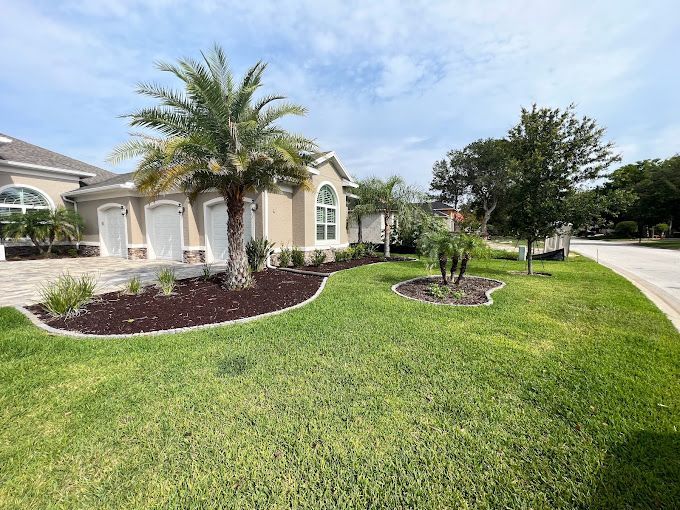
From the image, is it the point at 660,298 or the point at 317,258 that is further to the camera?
the point at 317,258

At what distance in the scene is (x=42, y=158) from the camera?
1814 cm

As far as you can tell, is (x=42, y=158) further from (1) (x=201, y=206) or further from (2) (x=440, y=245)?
(2) (x=440, y=245)

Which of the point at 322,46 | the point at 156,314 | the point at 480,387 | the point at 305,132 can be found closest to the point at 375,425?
Result: the point at 480,387

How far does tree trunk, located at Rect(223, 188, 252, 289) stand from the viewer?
8664mm

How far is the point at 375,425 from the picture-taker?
2.95 metres

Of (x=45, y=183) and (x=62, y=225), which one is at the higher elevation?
(x=45, y=183)

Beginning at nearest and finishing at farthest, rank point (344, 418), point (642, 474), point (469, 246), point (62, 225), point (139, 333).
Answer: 1. point (642, 474)
2. point (344, 418)
3. point (139, 333)
4. point (469, 246)
5. point (62, 225)

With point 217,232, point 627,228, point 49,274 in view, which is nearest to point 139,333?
point 217,232

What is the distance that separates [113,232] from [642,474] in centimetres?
2207

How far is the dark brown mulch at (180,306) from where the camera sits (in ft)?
19.3

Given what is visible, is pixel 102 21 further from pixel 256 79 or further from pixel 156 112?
pixel 256 79

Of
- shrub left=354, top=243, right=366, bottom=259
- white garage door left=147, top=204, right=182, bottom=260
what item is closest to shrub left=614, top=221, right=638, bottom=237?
shrub left=354, top=243, right=366, bottom=259

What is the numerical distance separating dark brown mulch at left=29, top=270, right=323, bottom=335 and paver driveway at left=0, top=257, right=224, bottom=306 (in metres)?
1.56

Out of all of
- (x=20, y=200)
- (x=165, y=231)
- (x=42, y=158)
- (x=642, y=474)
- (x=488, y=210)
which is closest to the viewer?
(x=642, y=474)
